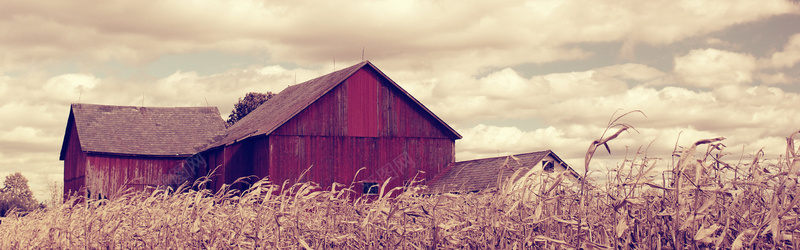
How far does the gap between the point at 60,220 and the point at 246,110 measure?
4220cm

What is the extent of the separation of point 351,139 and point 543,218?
2382 centimetres

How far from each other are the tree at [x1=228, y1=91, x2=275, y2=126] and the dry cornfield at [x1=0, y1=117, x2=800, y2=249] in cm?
4449

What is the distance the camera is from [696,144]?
3.83m

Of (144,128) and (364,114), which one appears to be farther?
(144,128)

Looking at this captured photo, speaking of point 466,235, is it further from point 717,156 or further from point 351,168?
point 351,168

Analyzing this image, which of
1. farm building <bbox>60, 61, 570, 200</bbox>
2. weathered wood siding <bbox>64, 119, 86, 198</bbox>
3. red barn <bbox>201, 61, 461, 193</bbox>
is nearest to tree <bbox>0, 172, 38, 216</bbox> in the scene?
weathered wood siding <bbox>64, 119, 86, 198</bbox>

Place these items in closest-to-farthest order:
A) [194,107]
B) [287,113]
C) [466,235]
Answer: [466,235] → [287,113] → [194,107]

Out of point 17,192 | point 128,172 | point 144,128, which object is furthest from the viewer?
point 17,192

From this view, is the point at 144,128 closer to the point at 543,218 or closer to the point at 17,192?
the point at 17,192

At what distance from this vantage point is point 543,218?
5312 millimetres

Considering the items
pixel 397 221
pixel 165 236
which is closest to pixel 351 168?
pixel 165 236

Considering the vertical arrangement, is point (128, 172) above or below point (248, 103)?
below

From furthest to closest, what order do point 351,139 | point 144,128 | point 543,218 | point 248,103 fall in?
point 248,103 < point 144,128 < point 351,139 < point 543,218

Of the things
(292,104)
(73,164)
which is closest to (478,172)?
(292,104)
